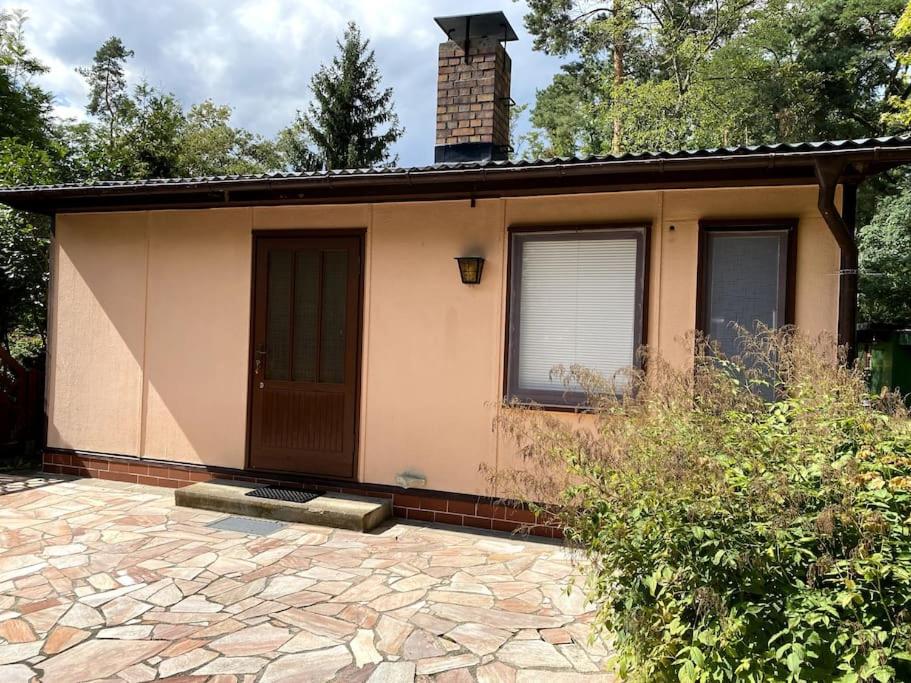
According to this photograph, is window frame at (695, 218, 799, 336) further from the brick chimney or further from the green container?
the green container

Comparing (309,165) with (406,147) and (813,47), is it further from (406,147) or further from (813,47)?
(813,47)

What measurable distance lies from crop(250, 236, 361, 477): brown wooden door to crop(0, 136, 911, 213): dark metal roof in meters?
0.52

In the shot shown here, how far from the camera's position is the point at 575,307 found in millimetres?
5004

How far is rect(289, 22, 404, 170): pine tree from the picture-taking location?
2231 centimetres

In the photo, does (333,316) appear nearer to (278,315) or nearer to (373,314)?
(373,314)

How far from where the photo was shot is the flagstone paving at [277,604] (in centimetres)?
298

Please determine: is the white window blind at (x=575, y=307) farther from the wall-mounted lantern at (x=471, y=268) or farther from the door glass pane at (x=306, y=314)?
the door glass pane at (x=306, y=314)

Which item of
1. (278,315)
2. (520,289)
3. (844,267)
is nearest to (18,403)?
(278,315)

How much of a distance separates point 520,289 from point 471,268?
0.44m

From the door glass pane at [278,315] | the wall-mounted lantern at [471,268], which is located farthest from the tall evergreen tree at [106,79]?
the wall-mounted lantern at [471,268]

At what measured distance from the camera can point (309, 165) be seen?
22.6 m

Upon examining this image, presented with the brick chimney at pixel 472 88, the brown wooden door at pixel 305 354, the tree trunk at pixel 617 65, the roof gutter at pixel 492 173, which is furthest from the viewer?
the tree trunk at pixel 617 65

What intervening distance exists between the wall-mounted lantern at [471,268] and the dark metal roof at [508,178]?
51 centimetres

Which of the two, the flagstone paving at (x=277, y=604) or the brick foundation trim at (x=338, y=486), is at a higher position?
the brick foundation trim at (x=338, y=486)
